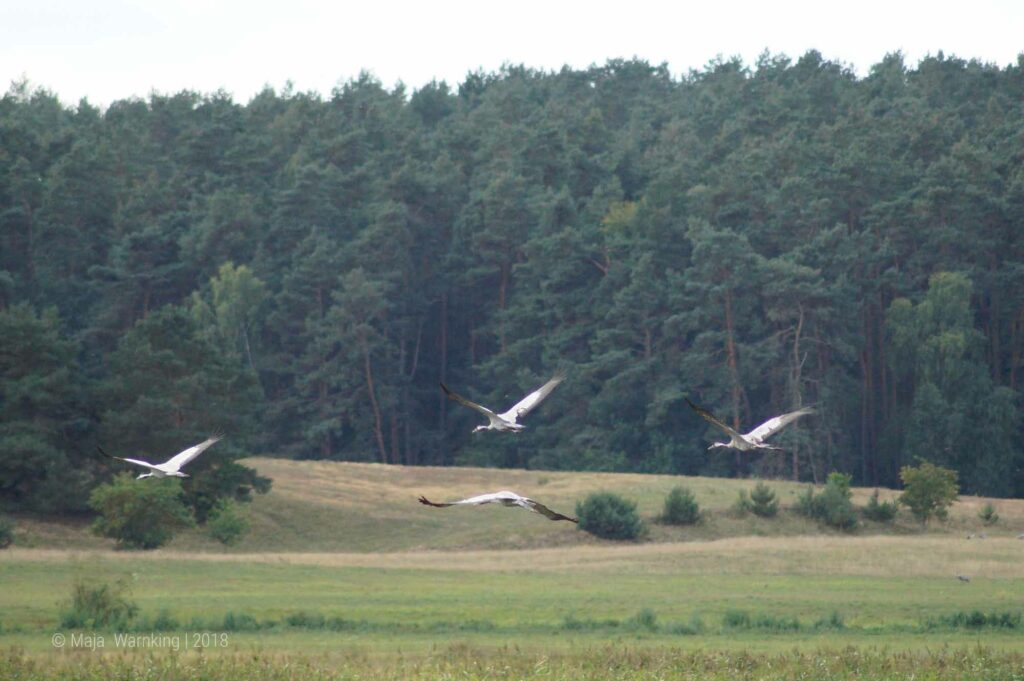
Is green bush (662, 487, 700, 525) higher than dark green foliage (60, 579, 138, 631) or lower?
higher

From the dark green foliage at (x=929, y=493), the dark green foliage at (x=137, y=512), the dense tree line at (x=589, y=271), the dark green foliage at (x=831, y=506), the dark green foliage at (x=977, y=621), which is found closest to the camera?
the dark green foliage at (x=977, y=621)

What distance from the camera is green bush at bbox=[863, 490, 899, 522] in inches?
2442

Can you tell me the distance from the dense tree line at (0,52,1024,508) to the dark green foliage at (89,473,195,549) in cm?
2420

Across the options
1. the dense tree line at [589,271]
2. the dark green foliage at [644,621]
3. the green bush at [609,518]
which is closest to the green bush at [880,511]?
the green bush at [609,518]

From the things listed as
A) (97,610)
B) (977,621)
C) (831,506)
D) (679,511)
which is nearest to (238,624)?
(97,610)

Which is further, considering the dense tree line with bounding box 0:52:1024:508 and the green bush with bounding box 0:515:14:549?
the dense tree line with bounding box 0:52:1024:508

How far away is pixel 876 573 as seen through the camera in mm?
46031

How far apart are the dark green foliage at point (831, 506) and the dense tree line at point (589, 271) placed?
19.8 metres

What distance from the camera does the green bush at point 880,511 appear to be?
62.0 m

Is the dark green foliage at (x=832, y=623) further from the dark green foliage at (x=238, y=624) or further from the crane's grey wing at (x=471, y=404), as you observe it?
the crane's grey wing at (x=471, y=404)

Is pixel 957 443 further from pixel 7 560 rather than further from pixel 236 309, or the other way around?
pixel 7 560

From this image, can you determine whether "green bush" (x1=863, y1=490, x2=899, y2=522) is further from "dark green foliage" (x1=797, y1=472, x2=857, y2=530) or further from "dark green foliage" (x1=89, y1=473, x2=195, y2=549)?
"dark green foliage" (x1=89, y1=473, x2=195, y2=549)

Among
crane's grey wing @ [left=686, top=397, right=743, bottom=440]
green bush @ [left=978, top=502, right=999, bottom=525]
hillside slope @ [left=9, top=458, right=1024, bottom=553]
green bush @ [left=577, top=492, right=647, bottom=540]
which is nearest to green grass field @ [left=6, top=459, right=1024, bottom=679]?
hillside slope @ [left=9, top=458, right=1024, bottom=553]

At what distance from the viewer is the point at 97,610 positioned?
3281cm
